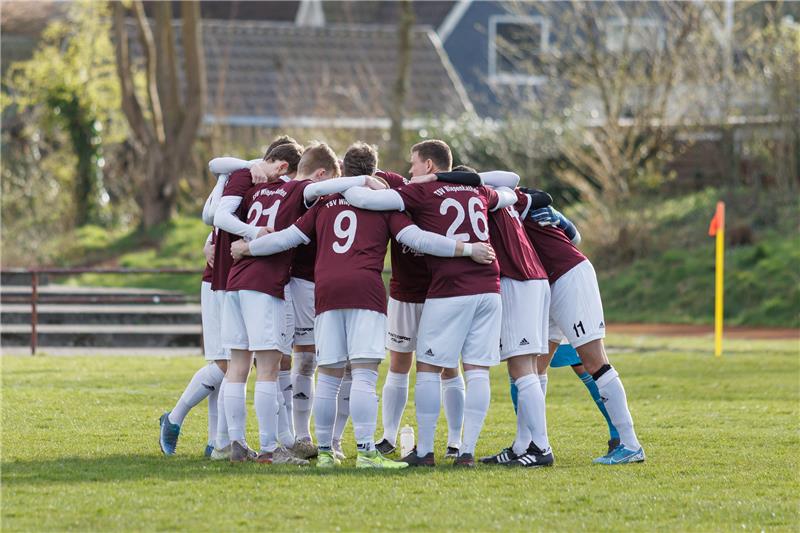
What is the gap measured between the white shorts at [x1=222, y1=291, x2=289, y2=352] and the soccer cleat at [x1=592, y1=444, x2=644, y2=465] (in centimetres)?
225

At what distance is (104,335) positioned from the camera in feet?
63.5

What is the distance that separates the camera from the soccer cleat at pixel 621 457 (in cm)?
878

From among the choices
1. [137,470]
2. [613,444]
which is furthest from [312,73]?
[137,470]

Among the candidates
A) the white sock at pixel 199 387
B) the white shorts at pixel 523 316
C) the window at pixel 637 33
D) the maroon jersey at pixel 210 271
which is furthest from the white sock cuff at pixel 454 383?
the window at pixel 637 33

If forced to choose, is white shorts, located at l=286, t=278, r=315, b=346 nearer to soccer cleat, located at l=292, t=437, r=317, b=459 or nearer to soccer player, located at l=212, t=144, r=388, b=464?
soccer player, located at l=212, t=144, r=388, b=464

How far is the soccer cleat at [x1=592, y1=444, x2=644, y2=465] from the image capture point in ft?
28.8

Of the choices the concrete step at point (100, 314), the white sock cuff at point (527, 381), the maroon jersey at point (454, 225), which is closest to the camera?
the maroon jersey at point (454, 225)

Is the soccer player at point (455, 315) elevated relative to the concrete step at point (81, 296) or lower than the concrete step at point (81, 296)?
elevated

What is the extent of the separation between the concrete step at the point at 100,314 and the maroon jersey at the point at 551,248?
11.9 meters

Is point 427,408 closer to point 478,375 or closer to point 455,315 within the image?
point 478,375

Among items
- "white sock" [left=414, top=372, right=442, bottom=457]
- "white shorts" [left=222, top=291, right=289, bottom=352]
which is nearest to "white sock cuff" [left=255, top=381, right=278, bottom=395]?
"white shorts" [left=222, top=291, right=289, bottom=352]

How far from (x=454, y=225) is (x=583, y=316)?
1.13 m

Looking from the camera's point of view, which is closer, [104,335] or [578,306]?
[578,306]

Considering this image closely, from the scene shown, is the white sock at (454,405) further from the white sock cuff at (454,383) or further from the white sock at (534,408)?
the white sock at (534,408)
